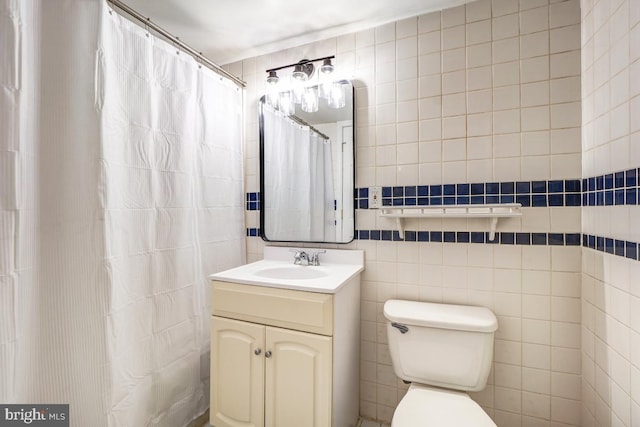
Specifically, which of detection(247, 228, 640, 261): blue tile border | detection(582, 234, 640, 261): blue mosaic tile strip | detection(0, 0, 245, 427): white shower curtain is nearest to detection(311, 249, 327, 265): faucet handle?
detection(247, 228, 640, 261): blue tile border

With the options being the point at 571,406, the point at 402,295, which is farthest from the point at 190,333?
the point at 571,406

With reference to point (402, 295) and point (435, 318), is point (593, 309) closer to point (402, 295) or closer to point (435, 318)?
point (435, 318)

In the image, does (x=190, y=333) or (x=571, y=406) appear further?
(x=190, y=333)

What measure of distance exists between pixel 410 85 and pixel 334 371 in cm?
147

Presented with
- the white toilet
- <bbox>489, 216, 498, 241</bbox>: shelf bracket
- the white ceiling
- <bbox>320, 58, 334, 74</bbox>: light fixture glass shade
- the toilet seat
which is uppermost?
the white ceiling

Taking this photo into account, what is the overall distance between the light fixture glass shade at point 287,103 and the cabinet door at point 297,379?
4.22 feet

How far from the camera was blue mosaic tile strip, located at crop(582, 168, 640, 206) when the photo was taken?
3.12ft

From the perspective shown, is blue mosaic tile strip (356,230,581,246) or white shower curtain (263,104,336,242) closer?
blue mosaic tile strip (356,230,581,246)

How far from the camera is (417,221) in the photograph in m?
1.59

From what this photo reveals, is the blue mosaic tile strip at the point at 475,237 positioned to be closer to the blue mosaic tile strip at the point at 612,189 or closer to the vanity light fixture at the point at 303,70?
the blue mosaic tile strip at the point at 612,189

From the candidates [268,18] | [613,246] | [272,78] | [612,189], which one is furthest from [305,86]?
[613,246]

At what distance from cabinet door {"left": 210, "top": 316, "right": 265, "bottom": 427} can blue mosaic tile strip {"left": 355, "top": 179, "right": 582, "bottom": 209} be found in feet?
3.05

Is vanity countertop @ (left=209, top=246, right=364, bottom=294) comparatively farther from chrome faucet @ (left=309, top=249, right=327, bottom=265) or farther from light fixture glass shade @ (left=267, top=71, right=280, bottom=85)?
light fixture glass shade @ (left=267, top=71, right=280, bottom=85)

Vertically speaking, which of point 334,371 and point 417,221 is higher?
point 417,221
